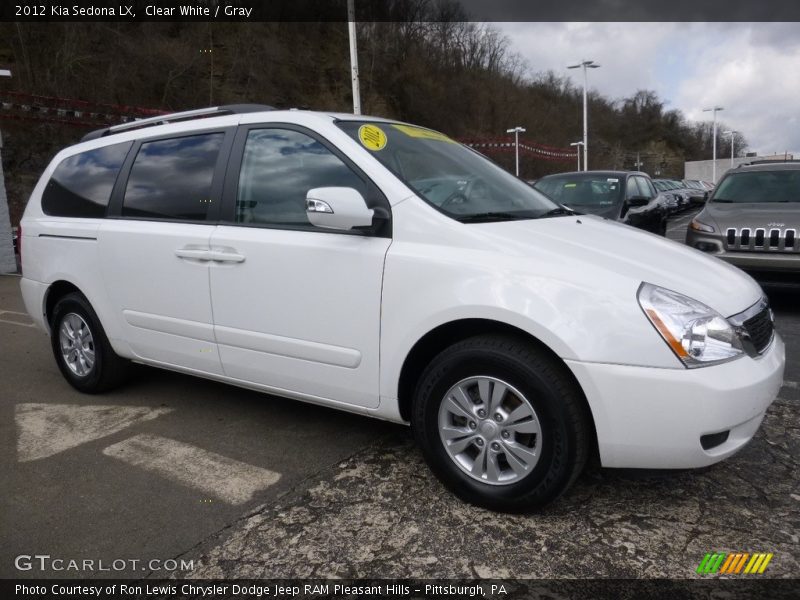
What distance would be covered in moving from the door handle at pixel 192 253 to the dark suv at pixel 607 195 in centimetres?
553

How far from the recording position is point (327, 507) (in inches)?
110

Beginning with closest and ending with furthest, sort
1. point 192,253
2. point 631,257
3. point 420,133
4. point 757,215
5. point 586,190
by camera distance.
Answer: point 631,257, point 192,253, point 420,133, point 757,215, point 586,190

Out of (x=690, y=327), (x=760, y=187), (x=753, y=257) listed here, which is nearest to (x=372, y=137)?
(x=690, y=327)

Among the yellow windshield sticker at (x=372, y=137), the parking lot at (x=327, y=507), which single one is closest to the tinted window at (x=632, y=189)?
the parking lot at (x=327, y=507)

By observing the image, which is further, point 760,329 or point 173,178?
point 173,178

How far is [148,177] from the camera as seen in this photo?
384 cm

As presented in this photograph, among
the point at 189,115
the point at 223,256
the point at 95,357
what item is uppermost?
the point at 189,115

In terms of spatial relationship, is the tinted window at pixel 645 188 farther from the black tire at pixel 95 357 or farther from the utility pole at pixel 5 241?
the utility pole at pixel 5 241

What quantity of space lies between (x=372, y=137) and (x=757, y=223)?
493 centimetres

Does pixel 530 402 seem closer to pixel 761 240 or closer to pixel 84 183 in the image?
pixel 84 183

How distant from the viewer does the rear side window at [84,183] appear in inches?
160

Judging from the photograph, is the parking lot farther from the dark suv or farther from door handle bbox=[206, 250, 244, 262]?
the dark suv

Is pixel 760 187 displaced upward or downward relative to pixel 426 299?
upward

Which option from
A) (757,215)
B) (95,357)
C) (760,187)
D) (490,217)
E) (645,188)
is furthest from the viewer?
(645,188)
